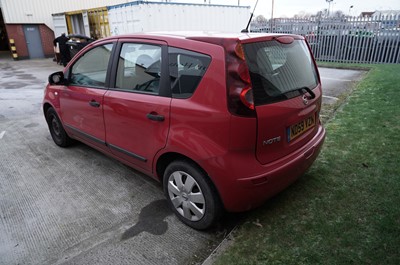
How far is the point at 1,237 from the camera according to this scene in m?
2.57

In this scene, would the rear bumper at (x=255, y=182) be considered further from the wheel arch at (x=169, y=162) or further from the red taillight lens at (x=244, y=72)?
the red taillight lens at (x=244, y=72)

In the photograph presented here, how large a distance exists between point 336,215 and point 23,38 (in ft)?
73.4

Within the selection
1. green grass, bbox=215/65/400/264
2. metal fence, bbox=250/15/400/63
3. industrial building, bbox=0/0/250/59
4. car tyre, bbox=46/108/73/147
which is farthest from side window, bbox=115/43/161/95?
metal fence, bbox=250/15/400/63

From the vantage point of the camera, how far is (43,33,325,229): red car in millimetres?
2164

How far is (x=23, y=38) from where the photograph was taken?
63.9ft

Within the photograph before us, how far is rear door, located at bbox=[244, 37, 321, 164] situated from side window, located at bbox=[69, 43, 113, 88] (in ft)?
5.76

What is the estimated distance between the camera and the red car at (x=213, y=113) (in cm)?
216

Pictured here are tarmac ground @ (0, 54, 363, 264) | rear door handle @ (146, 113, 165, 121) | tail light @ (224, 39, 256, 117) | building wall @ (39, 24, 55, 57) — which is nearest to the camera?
tail light @ (224, 39, 256, 117)

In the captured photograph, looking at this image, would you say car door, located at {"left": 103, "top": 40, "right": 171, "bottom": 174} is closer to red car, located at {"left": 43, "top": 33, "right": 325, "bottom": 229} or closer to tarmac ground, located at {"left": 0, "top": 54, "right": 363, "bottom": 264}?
red car, located at {"left": 43, "top": 33, "right": 325, "bottom": 229}

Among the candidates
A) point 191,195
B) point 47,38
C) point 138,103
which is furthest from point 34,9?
point 191,195

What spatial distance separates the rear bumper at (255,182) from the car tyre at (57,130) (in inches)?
117

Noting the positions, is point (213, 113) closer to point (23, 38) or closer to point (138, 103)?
point (138, 103)

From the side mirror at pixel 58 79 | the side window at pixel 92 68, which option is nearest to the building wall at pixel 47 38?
the side mirror at pixel 58 79

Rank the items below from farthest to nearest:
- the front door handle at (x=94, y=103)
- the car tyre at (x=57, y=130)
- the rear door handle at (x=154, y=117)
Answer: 1. the car tyre at (x=57, y=130)
2. the front door handle at (x=94, y=103)
3. the rear door handle at (x=154, y=117)
